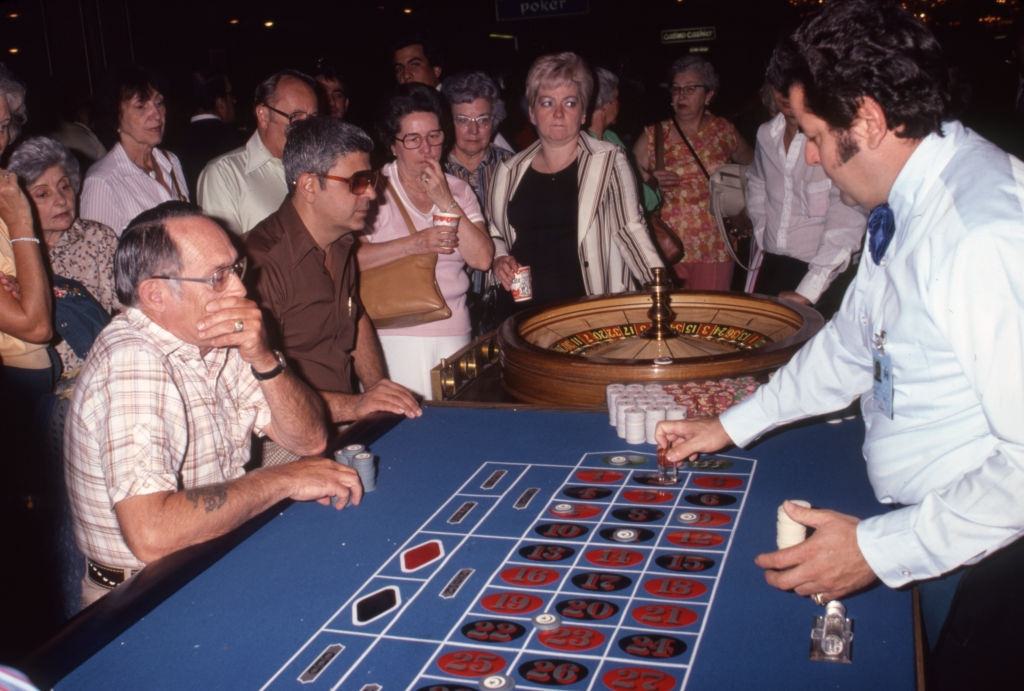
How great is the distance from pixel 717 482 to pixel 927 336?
0.66 m

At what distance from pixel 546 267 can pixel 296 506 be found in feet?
7.02

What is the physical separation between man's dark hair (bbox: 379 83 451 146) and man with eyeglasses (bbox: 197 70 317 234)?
1.12 feet

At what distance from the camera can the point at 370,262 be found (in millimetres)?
3600

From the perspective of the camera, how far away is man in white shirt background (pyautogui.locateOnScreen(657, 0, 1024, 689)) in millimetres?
1335

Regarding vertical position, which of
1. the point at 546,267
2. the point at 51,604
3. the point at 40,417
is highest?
the point at 546,267

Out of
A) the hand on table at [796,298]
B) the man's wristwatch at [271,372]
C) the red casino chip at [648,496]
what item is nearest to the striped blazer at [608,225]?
the hand on table at [796,298]

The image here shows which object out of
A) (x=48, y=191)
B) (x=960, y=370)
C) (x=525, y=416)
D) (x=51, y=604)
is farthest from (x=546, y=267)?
(x=960, y=370)

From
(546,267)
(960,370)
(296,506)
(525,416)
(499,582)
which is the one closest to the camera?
(960,370)

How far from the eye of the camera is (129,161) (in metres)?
3.92

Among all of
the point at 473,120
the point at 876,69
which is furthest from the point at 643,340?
the point at 876,69

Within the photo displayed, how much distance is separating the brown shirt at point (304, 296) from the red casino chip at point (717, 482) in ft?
4.76

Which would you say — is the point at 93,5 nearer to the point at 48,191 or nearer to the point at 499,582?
the point at 48,191

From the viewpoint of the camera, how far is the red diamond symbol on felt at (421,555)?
5.56 feet

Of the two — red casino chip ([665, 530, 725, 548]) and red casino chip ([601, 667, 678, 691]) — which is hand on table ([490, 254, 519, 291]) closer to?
red casino chip ([665, 530, 725, 548])
